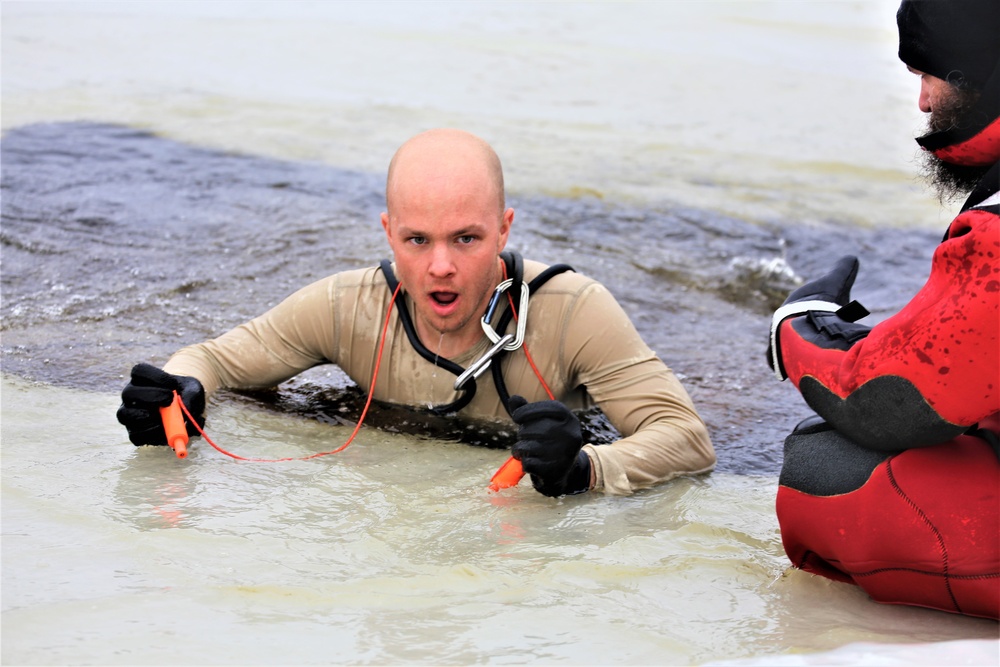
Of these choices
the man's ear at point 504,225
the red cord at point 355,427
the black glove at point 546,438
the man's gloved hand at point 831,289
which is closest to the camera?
the man's gloved hand at point 831,289

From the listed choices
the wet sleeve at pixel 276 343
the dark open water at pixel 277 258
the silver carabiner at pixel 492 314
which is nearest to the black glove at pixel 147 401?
the wet sleeve at pixel 276 343

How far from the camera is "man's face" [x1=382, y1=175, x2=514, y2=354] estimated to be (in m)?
3.61

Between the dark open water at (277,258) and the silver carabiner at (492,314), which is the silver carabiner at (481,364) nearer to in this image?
the silver carabiner at (492,314)

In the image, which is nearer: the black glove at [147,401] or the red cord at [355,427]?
the black glove at [147,401]

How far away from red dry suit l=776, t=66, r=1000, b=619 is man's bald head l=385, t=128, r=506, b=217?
1224 mm

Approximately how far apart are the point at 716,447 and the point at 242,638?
2.54m

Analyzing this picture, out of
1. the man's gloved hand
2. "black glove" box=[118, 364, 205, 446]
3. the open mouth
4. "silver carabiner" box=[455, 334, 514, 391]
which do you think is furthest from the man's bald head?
the man's gloved hand

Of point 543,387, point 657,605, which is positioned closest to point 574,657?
point 657,605

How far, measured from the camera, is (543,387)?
13.1 ft

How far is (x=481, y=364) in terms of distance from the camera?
390cm

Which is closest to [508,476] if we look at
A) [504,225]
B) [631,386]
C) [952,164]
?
[631,386]

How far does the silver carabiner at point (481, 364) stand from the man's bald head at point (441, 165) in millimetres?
459

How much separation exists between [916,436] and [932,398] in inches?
5.1

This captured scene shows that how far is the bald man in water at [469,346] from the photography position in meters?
3.60
